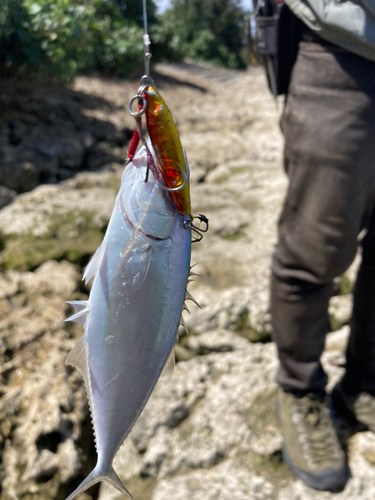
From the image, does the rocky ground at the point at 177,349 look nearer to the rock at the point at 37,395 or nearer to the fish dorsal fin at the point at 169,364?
the rock at the point at 37,395

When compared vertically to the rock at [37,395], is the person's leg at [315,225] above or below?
above

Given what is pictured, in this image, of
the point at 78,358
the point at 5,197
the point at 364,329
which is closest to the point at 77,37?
the point at 5,197

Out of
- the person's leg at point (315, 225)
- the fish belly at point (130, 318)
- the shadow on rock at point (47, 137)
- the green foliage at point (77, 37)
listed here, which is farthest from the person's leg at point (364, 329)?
the shadow on rock at point (47, 137)

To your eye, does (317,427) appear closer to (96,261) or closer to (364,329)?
(364,329)

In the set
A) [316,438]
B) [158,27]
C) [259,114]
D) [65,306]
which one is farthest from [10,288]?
[158,27]

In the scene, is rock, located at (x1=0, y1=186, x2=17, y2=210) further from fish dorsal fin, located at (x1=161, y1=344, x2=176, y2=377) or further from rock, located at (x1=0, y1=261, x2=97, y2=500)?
fish dorsal fin, located at (x1=161, y1=344, x2=176, y2=377)

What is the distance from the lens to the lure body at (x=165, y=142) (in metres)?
0.56

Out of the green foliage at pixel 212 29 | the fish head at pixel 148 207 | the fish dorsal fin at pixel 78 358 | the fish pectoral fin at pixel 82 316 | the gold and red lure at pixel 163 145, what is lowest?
the green foliage at pixel 212 29

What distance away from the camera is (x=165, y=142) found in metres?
0.57

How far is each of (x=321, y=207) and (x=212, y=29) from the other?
23.3 metres

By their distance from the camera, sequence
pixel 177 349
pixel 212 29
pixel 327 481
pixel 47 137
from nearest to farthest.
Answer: pixel 327 481
pixel 177 349
pixel 47 137
pixel 212 29

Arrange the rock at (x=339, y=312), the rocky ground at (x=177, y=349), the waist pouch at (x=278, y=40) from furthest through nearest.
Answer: the rock at (x=339, y=312) → the rocky ground at (x=177, y=349) → the waist pouch at (x=278, y=40)

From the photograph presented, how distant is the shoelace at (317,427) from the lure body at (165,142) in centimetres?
128

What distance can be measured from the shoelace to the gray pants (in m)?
0.05
